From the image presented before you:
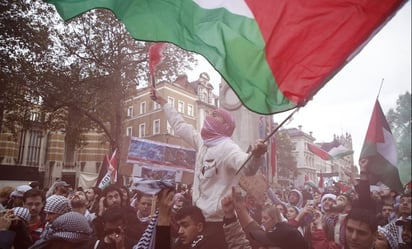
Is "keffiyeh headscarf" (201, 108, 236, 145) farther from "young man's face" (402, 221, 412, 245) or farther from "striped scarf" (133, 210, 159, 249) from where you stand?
"young man's face" (402, 221, 412, 245)

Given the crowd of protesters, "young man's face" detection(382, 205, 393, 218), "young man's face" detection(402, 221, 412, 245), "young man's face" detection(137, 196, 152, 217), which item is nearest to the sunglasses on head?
the crowd of protesters

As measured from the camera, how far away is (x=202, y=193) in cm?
288

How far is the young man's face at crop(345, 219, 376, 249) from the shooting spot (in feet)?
7.92

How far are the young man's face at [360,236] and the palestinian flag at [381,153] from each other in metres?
1.28

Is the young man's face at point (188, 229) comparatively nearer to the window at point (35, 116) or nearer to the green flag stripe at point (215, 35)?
the green flag stripe at point (215, 35)

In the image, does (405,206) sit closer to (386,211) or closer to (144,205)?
(386,211)

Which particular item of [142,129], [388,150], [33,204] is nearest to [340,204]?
[388,150]

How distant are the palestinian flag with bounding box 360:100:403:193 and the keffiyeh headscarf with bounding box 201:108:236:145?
192 centimetres

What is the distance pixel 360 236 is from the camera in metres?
2.42

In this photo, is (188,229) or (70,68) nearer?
(188,229)

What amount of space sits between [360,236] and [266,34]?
Result: 1.71m

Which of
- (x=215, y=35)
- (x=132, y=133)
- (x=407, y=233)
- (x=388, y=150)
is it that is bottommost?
(x=407, y=233)

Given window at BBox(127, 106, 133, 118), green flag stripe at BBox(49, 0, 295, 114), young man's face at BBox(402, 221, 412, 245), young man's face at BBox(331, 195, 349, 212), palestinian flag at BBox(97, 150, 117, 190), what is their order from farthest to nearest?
window at BBox(127, 106, 133, 118) → palestinian flag at BBox(97, 150, 117, 190) → young man's face at BBox(331, 195, 349, 212) → young man's face at BBox(402, 221, 412, 245) → green flag stripe at BBox(49, 0, 295, 114)

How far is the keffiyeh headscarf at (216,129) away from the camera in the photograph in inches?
117
